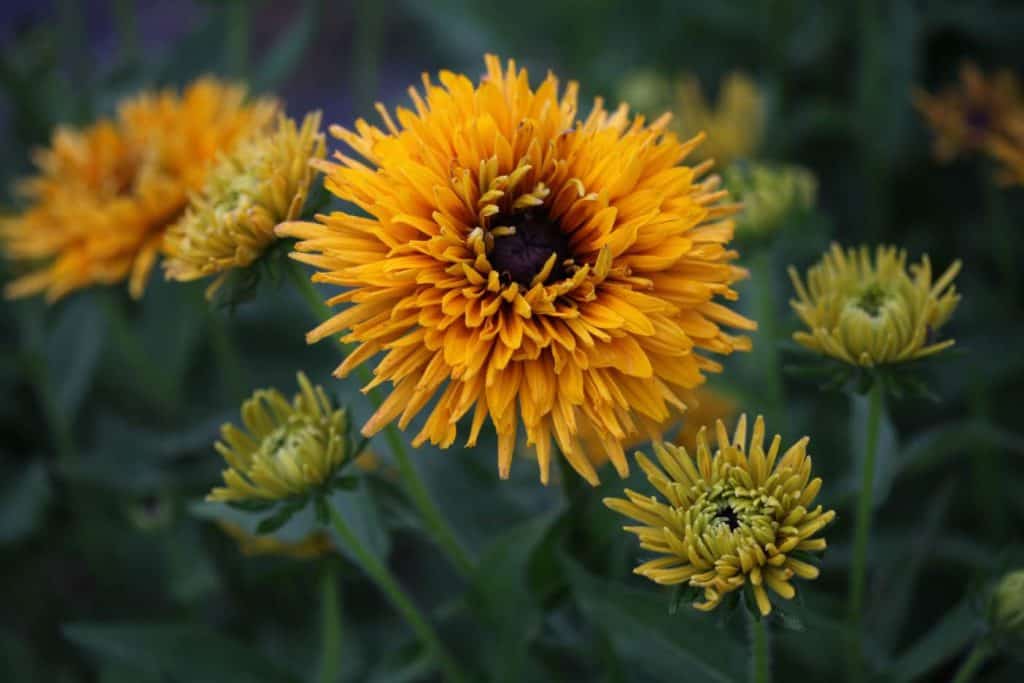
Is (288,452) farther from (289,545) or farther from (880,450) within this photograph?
(880,450)

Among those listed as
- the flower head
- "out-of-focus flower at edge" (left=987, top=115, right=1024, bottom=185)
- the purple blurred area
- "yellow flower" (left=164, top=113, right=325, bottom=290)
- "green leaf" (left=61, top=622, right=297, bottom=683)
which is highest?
the purple blurred area

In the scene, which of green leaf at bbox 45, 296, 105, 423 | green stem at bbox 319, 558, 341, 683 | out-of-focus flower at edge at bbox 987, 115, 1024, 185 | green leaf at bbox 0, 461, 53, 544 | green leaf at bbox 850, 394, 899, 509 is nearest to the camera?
green leaf at bbox 850, 394, 899, 509

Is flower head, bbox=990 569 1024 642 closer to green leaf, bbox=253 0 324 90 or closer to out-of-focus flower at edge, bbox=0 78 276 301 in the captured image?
out-of-focus flower at edge, bbox=0 78 276 301

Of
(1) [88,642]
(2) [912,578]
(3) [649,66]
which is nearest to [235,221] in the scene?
(1) [88,642]

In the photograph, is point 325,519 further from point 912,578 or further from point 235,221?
point 912,578

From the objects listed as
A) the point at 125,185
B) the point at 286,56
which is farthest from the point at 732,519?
the point at 286,56

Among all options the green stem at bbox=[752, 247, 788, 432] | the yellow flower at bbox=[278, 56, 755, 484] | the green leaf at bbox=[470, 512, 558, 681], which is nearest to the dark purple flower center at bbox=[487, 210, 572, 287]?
the yellow flower at bbox=[278, 56, 755, 484]
